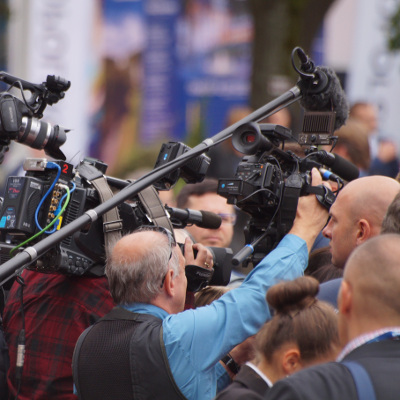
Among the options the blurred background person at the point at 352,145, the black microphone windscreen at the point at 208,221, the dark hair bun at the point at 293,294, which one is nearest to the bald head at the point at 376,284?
the dark hair bun at the point at 293,294

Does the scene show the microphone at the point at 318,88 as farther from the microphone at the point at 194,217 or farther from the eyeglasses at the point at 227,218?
the eyeglasses at the point at 227,218

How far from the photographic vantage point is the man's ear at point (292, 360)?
2582mm

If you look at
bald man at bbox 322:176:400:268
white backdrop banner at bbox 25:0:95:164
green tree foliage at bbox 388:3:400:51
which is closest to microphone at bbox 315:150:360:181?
bald man at bbox 322:176:400:268

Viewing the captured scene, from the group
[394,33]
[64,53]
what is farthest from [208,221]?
[64,53]

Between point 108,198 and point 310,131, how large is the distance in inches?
36.6

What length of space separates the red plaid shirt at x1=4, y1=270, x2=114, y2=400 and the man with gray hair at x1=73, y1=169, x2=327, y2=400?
27cm

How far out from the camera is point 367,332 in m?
2.27

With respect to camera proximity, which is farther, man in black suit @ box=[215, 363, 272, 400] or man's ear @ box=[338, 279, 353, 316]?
man in black suit @ box=[215, 363, 272, 400]

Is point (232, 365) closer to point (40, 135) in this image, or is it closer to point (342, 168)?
point (342, 168)

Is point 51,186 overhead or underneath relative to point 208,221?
overhead

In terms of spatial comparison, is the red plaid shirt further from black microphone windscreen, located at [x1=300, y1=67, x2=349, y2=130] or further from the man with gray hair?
black microphone windscreen, located at [x1=300, y1=67, x2=349, y2=130]

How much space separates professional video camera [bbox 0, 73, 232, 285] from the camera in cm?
329

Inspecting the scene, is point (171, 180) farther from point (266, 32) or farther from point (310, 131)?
point (266, 32)

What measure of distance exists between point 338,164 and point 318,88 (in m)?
0.38
